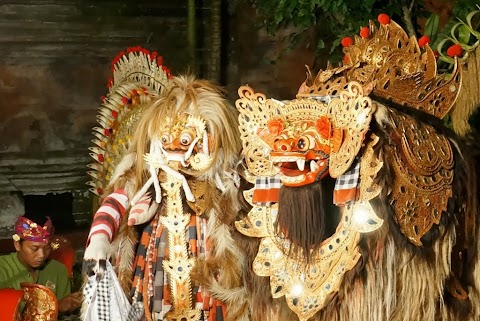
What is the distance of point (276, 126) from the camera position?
2674 mm

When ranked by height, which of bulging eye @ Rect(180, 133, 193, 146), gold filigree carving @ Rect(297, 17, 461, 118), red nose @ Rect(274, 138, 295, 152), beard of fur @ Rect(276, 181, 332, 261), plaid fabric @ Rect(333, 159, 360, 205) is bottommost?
beard of fur @ Rect(276, 181, 332, 261)

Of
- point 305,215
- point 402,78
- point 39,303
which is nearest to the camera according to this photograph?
point 305,215

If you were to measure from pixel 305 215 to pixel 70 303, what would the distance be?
1.89 m

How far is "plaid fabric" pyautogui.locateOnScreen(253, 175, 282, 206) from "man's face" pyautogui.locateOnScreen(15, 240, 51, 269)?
5.70 ft

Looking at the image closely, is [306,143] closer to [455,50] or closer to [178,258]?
[455,50]

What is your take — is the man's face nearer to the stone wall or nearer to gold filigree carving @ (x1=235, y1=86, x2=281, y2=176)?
the stone wall

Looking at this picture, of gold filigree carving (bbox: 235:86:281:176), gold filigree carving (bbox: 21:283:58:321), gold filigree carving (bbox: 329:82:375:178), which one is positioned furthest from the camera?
gold filigree carving (bbox: 21:283:58:321)

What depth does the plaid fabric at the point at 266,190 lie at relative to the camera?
283 centimetres

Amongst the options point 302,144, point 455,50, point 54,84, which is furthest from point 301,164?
point 54,84

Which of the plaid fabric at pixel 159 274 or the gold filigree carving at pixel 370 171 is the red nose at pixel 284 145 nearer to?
the gold filigree carving at pixel 370 171

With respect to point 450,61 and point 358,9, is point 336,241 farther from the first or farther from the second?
point 358,9

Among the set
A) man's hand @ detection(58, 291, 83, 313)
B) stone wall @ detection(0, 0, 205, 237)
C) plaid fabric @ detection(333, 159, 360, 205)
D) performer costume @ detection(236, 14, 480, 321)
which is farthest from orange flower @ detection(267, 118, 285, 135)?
stone wall @ detection(0, 0, 205, 237)

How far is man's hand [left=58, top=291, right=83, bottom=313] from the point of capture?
13.9ft

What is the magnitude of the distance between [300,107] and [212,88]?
799mm
